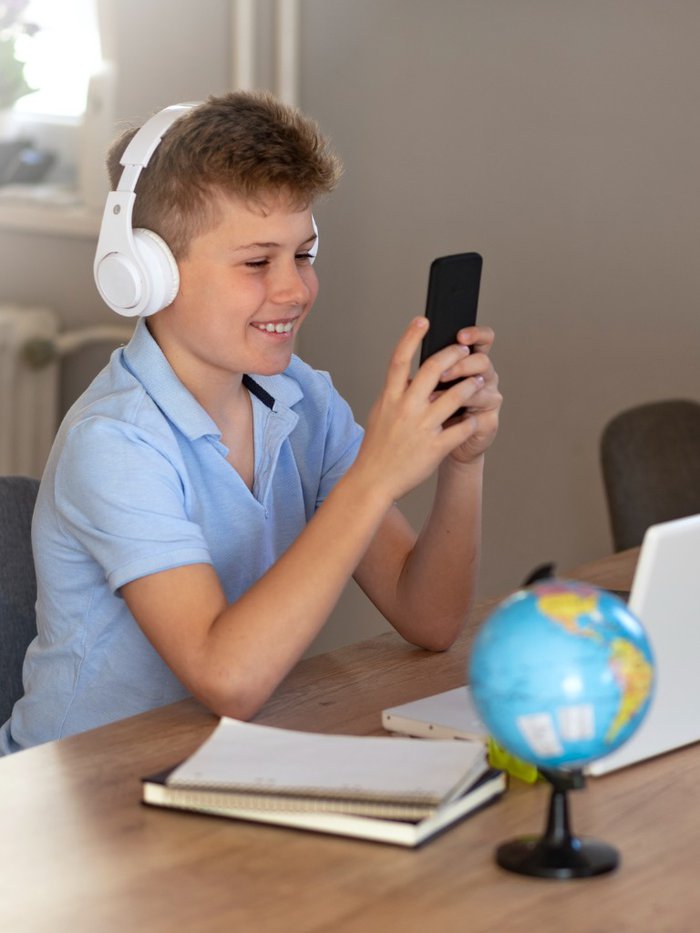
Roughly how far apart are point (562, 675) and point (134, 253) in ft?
2.46

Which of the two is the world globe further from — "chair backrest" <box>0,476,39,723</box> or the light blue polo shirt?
"chair backrest" <box>0,476,39,723</box>

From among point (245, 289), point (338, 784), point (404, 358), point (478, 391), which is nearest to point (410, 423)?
point (404, 358)

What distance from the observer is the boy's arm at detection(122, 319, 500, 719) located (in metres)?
1.29

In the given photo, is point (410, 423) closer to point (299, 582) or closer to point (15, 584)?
point (299, 582)

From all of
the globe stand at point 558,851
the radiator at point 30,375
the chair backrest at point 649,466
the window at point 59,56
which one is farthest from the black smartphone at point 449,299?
the window at point 59,56

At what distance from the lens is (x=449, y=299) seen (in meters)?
1.38

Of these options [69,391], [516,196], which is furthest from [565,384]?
[69,391]

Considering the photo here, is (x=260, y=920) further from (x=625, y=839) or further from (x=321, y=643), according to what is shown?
Result: (x=321, y=643)

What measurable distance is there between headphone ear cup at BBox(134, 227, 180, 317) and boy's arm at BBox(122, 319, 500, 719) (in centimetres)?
29

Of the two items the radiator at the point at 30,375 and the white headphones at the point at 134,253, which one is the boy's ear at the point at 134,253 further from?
the radiator at the point at 30,375

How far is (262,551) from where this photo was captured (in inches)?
63.0

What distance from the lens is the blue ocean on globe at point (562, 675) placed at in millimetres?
897

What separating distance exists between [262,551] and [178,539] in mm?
253

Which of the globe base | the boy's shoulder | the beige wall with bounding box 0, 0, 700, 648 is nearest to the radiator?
the beige wall with bounding box 0, 0, 700, 648
